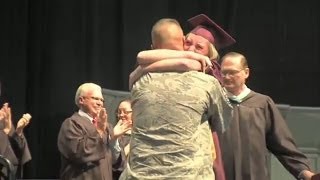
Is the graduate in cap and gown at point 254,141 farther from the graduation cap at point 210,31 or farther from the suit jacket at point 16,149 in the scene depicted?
the suit jacket at point 16,149

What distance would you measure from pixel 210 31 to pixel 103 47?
439cm

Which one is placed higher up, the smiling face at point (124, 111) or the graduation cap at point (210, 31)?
the graduation cap at point (210, 31)

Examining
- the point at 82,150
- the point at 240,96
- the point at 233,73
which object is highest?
the point at 233,73

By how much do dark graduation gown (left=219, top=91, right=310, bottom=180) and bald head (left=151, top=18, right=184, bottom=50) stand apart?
0.90 m

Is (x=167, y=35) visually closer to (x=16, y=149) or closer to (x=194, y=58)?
(x=194, y=58)

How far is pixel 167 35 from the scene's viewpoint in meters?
3.06

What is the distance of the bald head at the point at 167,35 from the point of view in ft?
10.0

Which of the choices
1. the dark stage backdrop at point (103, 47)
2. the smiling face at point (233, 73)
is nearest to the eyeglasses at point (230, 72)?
the smiling face at point (233, 73)

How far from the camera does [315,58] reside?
318 inches

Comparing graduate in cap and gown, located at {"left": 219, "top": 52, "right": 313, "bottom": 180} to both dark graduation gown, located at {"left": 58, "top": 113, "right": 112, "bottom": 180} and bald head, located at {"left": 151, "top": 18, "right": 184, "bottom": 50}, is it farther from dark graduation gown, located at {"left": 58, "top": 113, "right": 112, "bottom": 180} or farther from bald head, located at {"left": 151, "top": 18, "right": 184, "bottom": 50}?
dark graduation gown, located at {"left": 58, "top": 113, "right": 112, "bottom": 180}

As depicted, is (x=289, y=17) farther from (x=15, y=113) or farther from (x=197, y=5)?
(x=15, y=113)

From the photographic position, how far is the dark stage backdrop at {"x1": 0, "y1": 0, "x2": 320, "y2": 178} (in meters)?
7.79

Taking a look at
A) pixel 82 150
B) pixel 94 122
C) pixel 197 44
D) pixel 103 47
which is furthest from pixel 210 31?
pixel 103 47

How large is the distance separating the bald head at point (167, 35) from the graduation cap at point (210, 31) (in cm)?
53
